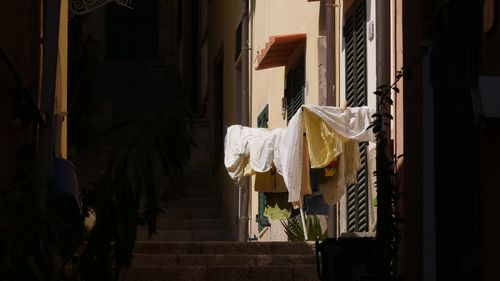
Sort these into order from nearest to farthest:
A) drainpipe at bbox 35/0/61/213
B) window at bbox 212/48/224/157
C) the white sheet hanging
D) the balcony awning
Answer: drainpipe at bbox 35/0/61/213 → the white sheet hanging → the balcony awning → window at bbox 212/48/224/157

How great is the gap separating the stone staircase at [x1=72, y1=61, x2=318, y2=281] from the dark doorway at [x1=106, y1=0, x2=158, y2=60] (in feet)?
Result: 7.67

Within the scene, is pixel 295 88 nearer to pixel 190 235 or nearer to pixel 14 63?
pixel 190 235

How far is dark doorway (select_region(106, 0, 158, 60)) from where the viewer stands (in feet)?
118

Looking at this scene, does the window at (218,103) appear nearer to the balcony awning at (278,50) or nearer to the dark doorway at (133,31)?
the balcony awning at (278,50)

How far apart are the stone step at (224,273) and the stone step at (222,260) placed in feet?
2.05

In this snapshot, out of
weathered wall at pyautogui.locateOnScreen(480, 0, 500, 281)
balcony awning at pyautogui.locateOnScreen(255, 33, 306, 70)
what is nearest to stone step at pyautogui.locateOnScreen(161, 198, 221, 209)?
balcony awning at pyautogui.locateOnScreen(255, 33, 306, 70)

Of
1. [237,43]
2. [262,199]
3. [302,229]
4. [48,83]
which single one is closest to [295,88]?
[262,199]

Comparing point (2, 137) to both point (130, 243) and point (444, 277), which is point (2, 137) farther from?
point (130, 243)

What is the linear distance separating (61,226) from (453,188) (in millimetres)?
4502

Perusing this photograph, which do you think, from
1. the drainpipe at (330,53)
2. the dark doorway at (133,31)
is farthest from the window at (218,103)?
the drainpipe at (330,53)

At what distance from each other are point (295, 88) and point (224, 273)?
6.42m

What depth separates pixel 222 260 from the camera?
14.8 metres

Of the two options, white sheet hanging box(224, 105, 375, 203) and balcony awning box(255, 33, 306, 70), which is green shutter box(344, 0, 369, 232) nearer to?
white sheet hanging box(224, 105, 375, 203)

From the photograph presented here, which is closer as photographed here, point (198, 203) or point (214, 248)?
point (214, 248)
